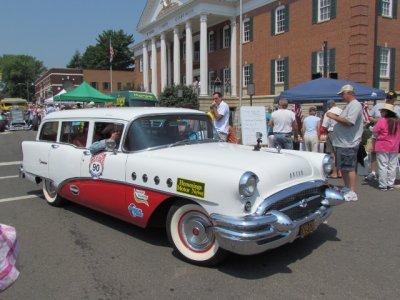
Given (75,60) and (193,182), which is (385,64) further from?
(75,60)

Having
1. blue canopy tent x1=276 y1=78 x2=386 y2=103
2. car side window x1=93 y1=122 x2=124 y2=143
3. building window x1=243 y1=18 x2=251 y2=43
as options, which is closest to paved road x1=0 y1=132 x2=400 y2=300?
car side window x1=93 y1=122 x2=124 y2=143

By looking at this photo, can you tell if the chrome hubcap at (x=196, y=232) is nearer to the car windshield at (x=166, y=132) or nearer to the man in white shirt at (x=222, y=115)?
the car windshield at (x=166, y=132)

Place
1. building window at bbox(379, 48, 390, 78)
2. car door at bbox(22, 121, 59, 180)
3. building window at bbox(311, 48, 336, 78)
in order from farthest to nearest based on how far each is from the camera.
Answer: building window at bbox(311, 48, 336, 78) < building window at bbox(379, 48, 390, 78) < car door at bbox(22, 121, 59, 180)

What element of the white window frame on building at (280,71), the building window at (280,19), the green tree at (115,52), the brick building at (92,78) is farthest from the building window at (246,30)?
the green tree at (115,52)

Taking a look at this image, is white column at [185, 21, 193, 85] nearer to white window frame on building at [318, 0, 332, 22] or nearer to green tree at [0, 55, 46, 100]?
white window frame on building at [318, 0, 332, 22]

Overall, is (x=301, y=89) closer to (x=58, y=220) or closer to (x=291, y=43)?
(x=58, y=220)

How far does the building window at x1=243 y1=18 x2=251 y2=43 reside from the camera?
95.6 ft

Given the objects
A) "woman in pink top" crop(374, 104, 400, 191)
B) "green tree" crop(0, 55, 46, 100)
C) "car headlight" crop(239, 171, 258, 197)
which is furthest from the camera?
"green tree" crop(0, 55, 46, 100)

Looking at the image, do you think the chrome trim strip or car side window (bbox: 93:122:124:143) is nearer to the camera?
the chrome trim strip

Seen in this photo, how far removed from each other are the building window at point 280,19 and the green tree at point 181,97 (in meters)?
7.83

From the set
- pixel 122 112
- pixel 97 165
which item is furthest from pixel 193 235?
pixel 122 112

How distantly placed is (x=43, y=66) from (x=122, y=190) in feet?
489

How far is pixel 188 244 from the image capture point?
4.24 m

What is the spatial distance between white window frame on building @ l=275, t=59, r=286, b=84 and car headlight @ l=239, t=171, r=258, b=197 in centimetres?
2377
